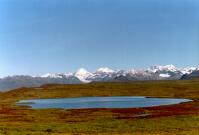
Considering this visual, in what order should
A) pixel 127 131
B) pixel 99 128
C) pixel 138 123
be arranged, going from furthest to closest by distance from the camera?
pixel 138 123 → pixel 99 128 → pixel 127 131

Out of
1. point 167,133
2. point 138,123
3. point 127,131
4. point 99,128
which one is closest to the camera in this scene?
point 167,133

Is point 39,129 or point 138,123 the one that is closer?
point 39,129

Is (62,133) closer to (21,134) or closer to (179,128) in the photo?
(21,134)

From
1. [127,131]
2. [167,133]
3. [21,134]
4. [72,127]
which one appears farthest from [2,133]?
[167,133]

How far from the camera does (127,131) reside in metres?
62.7

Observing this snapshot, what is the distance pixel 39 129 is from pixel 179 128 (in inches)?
925

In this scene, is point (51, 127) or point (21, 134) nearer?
point (21, 134)

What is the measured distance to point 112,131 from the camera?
63.2 metres

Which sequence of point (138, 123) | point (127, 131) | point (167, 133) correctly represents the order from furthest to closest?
point (138, 123) < point (127, 131) < point (167, 133)

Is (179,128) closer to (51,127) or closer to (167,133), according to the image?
(167,133)

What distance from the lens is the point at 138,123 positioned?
72.8 m

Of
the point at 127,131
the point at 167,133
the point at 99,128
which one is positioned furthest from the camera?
the point at 99,128

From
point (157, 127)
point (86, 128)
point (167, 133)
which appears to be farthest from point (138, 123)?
point (167, 133)

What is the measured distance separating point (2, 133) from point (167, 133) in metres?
24.9
